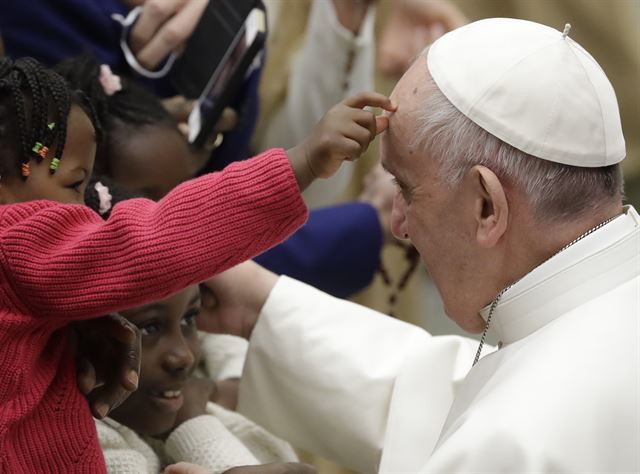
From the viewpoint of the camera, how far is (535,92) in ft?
4.67

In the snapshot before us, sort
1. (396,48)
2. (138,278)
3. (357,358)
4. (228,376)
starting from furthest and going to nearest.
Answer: (396,48) < (228,376) < (357,358) < (138,278)

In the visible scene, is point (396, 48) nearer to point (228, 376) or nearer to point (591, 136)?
point (228, 376)

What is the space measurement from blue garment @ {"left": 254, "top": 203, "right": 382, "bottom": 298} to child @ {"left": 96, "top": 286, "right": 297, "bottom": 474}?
2.52 ft

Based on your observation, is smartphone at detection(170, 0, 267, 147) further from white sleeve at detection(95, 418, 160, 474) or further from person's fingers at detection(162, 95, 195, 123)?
white sleeve at detection(95, 418, 160, 474)

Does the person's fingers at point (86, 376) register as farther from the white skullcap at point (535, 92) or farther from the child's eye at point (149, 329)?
the white skullcap at point (535, 92)

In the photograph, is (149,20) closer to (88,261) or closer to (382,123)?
(382,123)

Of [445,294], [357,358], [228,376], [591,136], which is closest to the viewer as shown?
[591,136]

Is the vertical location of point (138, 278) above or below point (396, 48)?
above

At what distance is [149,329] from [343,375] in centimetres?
42

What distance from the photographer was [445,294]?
155 centimetres

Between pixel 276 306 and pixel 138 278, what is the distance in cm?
73

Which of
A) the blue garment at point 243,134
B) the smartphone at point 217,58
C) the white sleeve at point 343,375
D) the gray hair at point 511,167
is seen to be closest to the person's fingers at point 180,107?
the smartphone at point 217,58

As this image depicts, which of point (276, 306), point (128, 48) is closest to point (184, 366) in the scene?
point (276, 306)

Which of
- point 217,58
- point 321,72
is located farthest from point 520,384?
point 321,72
